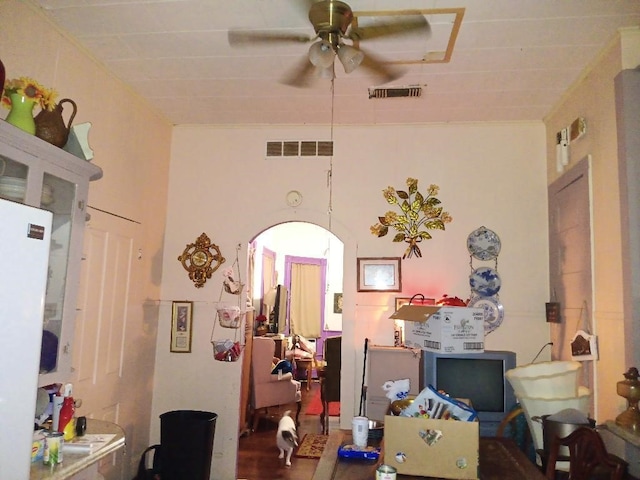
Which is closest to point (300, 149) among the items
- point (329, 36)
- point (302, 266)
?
point (329, 36)

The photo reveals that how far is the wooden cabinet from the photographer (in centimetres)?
401

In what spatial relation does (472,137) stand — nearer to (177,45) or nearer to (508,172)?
(508,172)

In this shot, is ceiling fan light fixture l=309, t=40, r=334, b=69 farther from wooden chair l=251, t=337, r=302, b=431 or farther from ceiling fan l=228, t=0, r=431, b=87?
wooden chair l=251, t=337, r=302, b=431

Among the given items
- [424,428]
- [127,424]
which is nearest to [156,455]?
[127,424]

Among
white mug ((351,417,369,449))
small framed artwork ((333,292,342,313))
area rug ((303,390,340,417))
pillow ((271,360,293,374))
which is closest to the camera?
white mug ((351,417,369,449))

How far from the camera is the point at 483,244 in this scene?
4.25 m

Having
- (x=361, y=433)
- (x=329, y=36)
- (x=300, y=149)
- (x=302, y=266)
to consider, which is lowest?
(x=361, y=433)

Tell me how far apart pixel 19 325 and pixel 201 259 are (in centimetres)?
284

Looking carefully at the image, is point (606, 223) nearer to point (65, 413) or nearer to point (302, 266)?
point (65, 413)

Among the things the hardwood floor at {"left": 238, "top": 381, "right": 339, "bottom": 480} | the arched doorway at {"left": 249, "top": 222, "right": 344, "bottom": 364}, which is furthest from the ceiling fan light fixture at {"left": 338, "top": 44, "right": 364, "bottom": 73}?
the arched doorway at {"left": 249, "top": 222, "right": 344, "bottom": 364}

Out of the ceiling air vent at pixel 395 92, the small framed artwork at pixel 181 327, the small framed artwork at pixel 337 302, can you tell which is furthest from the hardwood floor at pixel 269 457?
the small framed artwork at pixel 337 302

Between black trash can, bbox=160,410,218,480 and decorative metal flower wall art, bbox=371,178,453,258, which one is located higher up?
decorative metal flower wall art, bbox=371,178,453,258

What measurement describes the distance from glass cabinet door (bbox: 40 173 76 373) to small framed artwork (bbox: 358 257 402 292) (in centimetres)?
247

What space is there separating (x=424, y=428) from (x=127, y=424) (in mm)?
2881
